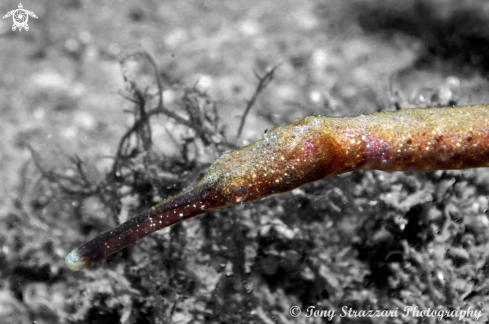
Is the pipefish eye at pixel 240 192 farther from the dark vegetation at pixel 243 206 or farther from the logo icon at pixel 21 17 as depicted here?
the logo icon at pixel 21 17

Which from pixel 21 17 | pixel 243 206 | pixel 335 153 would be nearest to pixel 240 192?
pixel 335 153

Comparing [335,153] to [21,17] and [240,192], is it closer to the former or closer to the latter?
[240,192]

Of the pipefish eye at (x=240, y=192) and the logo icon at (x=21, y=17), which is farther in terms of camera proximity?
the logo icon at (x=21, y=17)

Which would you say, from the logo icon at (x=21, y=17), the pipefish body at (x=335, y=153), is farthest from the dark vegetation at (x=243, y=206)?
the pipefish body at (x=335, y=153)

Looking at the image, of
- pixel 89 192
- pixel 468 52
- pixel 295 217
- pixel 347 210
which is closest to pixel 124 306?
pixel 89 192

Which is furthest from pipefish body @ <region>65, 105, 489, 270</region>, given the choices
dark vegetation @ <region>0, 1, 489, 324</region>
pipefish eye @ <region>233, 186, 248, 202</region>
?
dark vegetation @ <region>0, 1, 489, 324</region>

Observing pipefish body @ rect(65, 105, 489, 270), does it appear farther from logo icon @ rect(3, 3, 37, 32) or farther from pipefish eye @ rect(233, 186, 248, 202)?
logo icon @ rect(3, 3, 37, 32)
